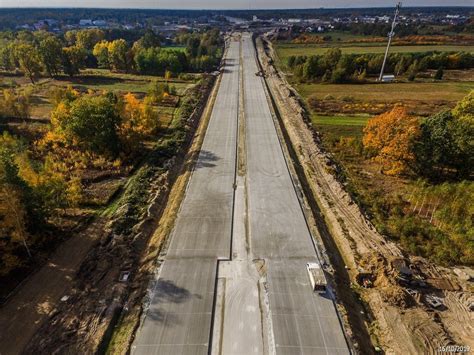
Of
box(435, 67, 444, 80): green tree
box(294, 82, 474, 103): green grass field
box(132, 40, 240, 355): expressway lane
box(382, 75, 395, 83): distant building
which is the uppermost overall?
box(435, 67, 444, 80): green tree

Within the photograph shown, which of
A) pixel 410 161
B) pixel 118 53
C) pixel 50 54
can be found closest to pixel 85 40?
pixel 118 53

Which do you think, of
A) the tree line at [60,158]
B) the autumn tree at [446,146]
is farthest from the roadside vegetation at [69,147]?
the autumn tree at [446,146]

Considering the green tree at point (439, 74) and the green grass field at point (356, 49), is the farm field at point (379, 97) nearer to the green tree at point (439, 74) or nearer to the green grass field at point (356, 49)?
the green tree at point (439, 74)

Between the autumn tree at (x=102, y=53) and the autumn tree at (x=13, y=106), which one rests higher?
the autumn tree at (x=102, y=53)

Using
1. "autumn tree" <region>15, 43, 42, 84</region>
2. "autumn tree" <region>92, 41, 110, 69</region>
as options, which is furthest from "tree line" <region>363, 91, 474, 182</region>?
"autumn tree" <region>92, 41, 110, 69</region>

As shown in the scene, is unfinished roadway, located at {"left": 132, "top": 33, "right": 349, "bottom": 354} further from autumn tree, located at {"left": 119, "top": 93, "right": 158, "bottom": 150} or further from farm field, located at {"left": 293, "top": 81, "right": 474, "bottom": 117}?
farm field, located at {"left": 293, "top": 81, "right": 474, "bottom": 117}

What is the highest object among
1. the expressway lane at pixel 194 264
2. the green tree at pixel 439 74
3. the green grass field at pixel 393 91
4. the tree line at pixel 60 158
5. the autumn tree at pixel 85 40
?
the autumn tree at pixel 85 40

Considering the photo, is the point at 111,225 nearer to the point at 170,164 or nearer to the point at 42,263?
the point at 42,263
